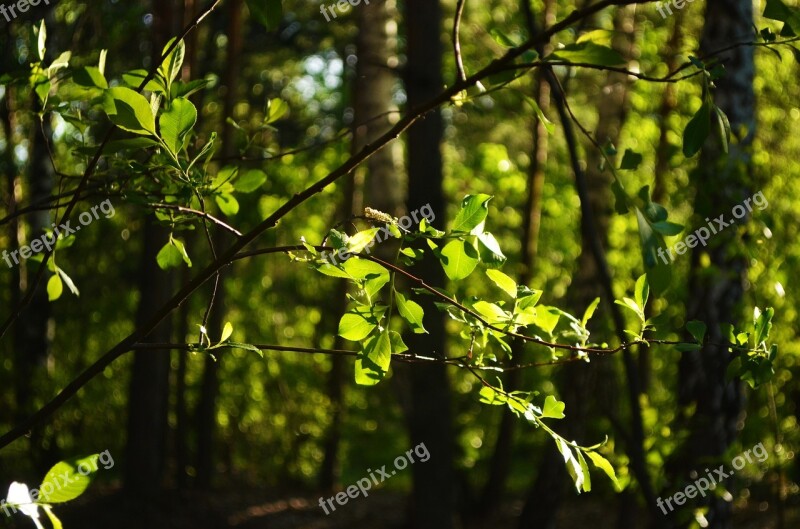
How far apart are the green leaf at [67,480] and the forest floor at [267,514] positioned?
521cm

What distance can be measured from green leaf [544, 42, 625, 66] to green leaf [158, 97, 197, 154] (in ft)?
1.46

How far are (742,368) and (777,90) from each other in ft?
24.6

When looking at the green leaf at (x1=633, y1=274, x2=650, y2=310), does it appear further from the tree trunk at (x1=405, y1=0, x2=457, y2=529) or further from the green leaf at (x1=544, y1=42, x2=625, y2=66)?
the tree trunk at (x1=405, y1=0, x2=457, y2=529)

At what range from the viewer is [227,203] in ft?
5.02

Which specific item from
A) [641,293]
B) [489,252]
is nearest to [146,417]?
[641,293]

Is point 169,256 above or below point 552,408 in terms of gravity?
above

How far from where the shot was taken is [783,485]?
14.1ft

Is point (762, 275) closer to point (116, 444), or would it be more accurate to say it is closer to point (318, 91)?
point (116, 444)

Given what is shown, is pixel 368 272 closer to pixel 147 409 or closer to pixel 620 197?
pixel 620 197

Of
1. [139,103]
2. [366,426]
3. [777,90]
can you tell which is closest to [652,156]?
[777,90]

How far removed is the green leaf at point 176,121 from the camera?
103 cm

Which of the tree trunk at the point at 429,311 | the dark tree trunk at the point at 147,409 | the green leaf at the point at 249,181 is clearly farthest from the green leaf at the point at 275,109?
the dark tree trunk at the point at 147,409

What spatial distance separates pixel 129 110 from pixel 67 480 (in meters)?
0.44

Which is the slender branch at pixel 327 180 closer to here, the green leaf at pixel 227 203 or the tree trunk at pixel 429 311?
the green leaf at pixel 227 203
